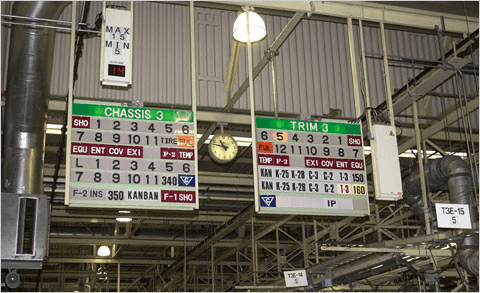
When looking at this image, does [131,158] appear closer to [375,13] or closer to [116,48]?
[116,48]

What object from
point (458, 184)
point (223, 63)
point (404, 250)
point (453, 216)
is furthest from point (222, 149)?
point (453, 216)

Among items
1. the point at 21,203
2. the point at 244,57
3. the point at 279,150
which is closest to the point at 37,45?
the point at 21,203

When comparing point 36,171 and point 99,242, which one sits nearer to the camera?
point 36,171

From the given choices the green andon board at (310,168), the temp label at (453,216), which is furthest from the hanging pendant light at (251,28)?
the temp label at (453,216)

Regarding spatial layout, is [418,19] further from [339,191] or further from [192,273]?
[192,273]

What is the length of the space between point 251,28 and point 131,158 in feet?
8.82

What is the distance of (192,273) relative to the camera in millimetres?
23812

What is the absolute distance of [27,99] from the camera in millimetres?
8094

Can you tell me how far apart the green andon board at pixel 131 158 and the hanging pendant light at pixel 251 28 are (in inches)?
63.7

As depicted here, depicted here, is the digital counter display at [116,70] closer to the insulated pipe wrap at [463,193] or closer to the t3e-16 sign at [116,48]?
the t3e-16 sign at [116,48]

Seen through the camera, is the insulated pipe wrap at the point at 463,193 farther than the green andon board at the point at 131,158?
Yes

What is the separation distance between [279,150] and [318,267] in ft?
21.2

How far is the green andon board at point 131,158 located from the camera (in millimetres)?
7207

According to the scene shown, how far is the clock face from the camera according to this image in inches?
440
